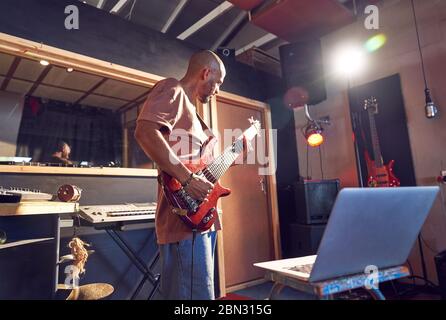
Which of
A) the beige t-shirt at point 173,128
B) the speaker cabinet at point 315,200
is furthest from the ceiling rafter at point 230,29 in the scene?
the beige t-shirt at point 173,128

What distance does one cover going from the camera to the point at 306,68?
323cm

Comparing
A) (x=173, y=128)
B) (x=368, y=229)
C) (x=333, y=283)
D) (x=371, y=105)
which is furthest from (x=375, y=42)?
(x=333, y=283)

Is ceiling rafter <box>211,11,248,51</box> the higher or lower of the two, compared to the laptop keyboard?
higher

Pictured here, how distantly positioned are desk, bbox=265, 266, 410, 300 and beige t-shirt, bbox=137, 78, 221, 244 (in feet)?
1.30

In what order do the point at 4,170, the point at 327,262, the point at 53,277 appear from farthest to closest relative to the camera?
the point at 4,170, the point at 53,277, the point at 327,262

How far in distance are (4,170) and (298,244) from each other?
8.37 feet

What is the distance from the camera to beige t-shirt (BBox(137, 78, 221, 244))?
117cm

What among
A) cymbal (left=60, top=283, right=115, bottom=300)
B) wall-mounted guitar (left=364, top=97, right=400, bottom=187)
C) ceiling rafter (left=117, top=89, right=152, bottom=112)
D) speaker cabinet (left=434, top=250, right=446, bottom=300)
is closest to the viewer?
cymbal (left=60, top=283, right=115, bottom=300)

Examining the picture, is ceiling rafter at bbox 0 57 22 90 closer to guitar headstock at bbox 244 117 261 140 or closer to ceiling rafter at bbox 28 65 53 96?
ceiling rafter at bbox 28 65 53 96

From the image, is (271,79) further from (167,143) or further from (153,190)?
(167,143)

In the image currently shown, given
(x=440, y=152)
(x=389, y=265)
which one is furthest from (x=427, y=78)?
(x=389, y=265)

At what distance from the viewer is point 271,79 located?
150 inches

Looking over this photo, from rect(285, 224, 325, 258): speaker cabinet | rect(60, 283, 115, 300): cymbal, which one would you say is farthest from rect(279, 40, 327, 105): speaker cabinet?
rect(60, 283, 115, 300): cymbal

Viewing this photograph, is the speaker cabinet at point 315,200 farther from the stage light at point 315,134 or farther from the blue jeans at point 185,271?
the blue jeans at point 185,271
